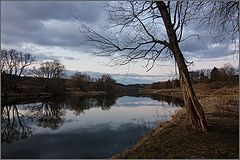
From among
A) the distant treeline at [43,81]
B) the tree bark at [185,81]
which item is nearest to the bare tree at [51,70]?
the distant treeline at [43,81]

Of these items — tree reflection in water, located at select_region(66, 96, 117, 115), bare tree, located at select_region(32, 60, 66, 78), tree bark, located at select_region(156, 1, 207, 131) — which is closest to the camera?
tree bark, located at select_region(156, 1, 207, 131)

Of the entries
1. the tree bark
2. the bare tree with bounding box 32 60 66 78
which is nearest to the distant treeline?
the bare tree with bounding box 32 60 66 78

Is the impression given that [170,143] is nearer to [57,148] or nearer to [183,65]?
[183,65]

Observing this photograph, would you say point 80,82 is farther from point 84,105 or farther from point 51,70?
point 84,105

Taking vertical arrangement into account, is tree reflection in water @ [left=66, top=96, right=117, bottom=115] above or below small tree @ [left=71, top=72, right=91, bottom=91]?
below

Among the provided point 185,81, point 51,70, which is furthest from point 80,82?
point 185,81

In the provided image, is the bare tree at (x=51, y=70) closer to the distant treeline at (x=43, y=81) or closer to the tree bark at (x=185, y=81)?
the distant treeline at (x=43, y=81)

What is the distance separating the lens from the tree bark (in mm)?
10008

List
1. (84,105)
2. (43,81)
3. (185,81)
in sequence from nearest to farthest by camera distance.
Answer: (185,81), (84,105), (43,81)

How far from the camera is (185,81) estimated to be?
10.3 metres

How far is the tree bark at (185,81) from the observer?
10.0m

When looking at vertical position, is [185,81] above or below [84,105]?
above

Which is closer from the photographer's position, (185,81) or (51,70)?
(185,81)

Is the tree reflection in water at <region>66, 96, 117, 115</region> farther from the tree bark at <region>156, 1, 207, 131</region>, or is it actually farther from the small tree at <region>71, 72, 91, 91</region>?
the small tree at <region>71, 72, 91, 91</region>
